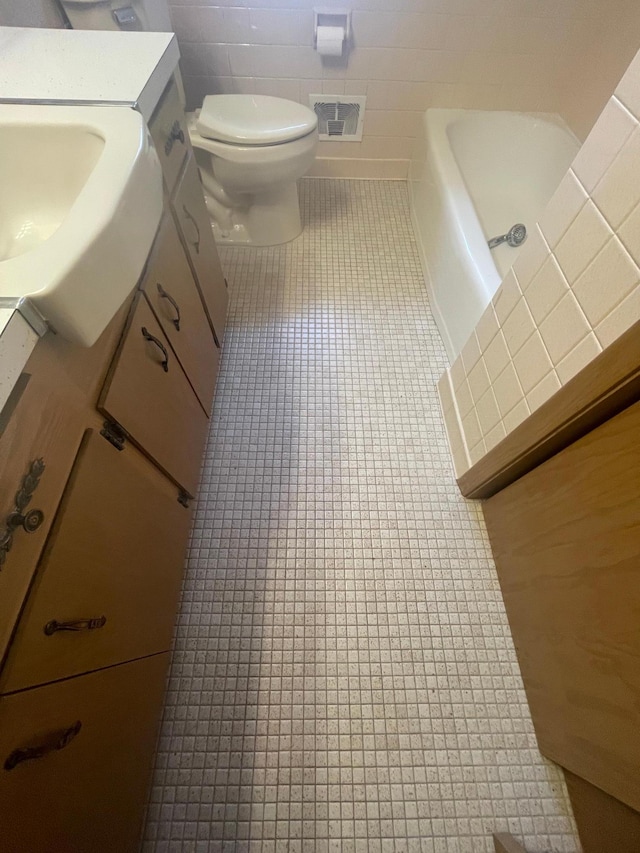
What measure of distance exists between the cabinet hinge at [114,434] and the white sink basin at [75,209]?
0.61 ft

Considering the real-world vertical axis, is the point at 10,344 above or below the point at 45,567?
above

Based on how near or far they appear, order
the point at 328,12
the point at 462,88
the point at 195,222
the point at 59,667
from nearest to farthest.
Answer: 1. the point at 59,667
2. the point at 195,222
3. the point at 328,12
4. the point at 462,88

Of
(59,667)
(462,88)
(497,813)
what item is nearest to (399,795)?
(497,813)

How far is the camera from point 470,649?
1077mm

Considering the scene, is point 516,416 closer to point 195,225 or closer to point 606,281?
point 606,281

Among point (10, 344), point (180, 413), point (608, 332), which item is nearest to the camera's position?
point (10, 344)

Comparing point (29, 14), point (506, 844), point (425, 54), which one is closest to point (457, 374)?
point (506, 844)

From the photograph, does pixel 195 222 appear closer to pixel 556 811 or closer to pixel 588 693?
pixel 588 693

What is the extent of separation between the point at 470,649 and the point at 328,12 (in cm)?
214

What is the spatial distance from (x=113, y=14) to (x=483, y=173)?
1.45 meters

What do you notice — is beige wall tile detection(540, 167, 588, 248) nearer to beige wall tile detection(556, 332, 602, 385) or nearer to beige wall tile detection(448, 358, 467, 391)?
beige wall tile detection(556, 332, 602, 385)

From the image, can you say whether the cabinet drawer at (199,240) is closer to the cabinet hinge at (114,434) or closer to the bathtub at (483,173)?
the cabinet hinge at (114,434)

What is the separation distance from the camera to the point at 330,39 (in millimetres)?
1608

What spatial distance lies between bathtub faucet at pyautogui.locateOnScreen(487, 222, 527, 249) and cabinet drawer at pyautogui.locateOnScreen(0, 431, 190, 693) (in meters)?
1.50
